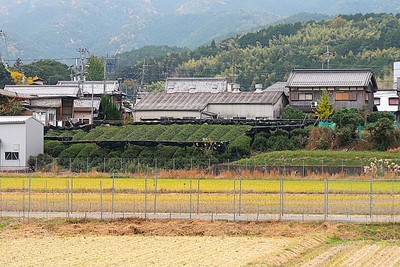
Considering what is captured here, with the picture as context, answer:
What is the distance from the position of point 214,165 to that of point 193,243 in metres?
21.1

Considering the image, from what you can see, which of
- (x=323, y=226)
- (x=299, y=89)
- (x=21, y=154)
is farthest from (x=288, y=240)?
(x=299, y=89)

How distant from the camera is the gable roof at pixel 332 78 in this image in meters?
67.0

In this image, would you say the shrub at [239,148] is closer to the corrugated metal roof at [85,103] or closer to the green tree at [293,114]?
the green tree at [293,114]

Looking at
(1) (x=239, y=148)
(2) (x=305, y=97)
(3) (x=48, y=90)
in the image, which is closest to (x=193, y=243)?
(1) (x=239, y=148)

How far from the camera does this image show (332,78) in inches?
2680

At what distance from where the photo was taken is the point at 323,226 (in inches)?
1173

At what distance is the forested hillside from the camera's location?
397 feet

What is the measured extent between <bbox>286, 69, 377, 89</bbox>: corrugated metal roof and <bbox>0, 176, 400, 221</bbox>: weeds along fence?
25.0 meters

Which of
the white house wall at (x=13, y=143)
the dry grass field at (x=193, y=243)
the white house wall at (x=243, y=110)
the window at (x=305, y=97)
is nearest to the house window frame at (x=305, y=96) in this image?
the window at (x=305, y=97)

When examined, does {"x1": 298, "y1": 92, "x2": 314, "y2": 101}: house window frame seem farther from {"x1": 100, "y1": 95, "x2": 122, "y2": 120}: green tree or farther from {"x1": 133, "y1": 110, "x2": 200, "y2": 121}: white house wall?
{"x1": 100, "y1": 95, "x2": 122, "y2": 120}: green tree

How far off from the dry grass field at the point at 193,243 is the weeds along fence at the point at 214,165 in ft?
51.6

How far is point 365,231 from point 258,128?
26.8m

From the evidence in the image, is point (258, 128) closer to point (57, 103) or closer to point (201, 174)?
point (201, 174)

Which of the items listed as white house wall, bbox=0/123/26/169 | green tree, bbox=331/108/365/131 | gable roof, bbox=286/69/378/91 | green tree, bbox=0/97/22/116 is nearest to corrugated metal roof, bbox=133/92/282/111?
gable roof, bbox=286/69/378/91
